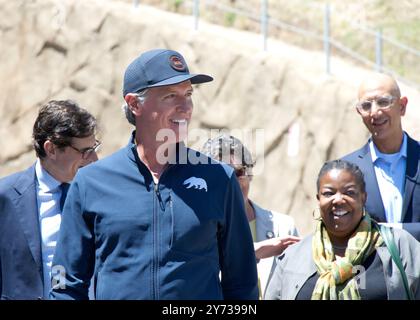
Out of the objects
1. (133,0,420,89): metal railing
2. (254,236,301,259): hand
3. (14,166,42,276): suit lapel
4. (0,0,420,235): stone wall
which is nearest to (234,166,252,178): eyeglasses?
(254,236,301,259): hand

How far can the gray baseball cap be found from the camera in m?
3.83

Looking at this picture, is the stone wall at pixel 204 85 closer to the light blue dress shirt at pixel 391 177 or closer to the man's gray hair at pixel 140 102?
the light blue dress shirt at pixel 391 177

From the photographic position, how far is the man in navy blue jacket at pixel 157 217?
3650mm

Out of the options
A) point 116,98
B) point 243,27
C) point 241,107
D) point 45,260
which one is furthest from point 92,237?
point 243,27

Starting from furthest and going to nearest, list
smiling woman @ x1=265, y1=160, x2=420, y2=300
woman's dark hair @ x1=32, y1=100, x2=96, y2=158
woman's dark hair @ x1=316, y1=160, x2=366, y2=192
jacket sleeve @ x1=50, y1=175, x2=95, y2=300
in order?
woman's dark hair @ x1=316, y1=160, x2=366, y2=192, woman's dark hair @ x1=32, y1=100, x2=96, y2=158, smiling woman @ x1=265, y1=160, x2=420, y2=300, jacket sleeve @ x1=50, y1=175, x2=95, y2=300

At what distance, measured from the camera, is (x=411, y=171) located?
5.82 m

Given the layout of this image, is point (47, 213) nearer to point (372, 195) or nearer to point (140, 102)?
point (140, 102)

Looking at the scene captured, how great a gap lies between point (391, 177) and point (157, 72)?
245cm

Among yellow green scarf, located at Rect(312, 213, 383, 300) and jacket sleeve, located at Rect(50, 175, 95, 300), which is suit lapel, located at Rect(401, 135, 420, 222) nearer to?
yellow green scarf, located at Rect(312, 213, 383, 300)

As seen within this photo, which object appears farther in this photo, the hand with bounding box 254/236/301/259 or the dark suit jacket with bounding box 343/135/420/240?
the dark suit jacket with bounding box 343/135/420/240

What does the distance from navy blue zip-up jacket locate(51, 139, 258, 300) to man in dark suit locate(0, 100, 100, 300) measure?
72cm

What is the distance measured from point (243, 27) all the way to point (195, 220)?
39.9 ft

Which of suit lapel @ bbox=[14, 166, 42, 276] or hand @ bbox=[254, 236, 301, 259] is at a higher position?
suit lapel @ bbox=[14, 166, 42, 276]

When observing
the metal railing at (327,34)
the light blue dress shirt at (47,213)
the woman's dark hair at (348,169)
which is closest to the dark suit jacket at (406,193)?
the woman's dark hair at (348,169)
